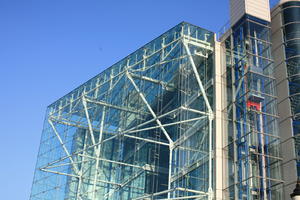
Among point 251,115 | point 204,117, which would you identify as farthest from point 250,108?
point 204,117

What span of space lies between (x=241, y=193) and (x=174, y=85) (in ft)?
37.4

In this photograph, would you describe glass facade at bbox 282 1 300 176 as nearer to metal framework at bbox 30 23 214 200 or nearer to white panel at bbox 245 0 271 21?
white panel at bbox 245 0 271 21

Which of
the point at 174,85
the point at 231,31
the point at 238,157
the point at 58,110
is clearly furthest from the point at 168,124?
the point at 58,110

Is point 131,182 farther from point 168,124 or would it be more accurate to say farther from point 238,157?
→ point 238,157

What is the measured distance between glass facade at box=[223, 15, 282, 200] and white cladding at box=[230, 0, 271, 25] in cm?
39

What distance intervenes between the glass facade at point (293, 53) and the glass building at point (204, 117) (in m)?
0.07

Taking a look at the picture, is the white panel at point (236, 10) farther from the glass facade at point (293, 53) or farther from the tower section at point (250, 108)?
the glass facade at point (293, 53)

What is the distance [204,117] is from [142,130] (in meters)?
6.92

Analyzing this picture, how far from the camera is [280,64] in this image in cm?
3528

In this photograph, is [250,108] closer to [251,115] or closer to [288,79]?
[251,115]

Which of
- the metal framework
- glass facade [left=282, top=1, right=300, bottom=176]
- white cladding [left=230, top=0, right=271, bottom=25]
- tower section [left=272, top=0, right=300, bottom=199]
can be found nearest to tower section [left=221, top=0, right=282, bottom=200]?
white cladding [left=230, top=0, right=271, bottom=25]

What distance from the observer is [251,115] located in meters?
34.3

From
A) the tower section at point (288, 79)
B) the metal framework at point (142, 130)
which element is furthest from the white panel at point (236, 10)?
the tower section at point (288, 79)

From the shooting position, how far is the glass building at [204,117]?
1300 inches
